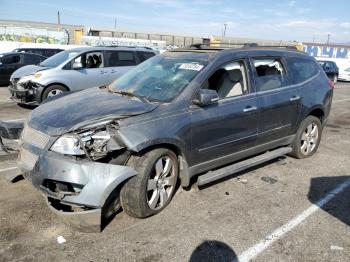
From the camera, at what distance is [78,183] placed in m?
3.55

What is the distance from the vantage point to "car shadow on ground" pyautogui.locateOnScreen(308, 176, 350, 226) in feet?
14.4

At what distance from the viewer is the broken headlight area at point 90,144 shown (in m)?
3.62

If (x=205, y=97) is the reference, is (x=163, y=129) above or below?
below

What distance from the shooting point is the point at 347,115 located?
1154 cm

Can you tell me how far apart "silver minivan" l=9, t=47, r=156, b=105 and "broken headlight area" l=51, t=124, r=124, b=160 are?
6088mm

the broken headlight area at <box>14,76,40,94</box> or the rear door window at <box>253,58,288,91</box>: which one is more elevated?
the rear door window at <box>253,58,288,91</box>

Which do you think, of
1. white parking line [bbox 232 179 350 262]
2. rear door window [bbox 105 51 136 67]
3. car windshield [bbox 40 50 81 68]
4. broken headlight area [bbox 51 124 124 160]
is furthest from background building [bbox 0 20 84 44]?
white parking line [bbox 232 179 350 262]

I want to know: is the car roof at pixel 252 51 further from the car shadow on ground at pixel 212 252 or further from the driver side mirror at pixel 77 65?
the driver side mirror at pixel 77 65

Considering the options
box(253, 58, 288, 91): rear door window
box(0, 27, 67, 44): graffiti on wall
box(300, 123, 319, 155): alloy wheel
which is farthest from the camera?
box(0, 27, 67, 44): graffiti on wall

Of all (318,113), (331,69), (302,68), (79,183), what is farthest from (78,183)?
(331,69)

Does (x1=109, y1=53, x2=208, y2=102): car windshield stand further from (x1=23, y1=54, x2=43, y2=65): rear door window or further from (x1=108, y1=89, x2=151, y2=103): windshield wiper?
(x1=23, y1=54, x2=43, y2=65): rear door window

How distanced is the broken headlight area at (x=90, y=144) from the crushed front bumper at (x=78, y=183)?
0.07 m

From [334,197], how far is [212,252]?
219 cm

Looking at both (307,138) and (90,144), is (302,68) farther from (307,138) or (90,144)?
(90,144)
